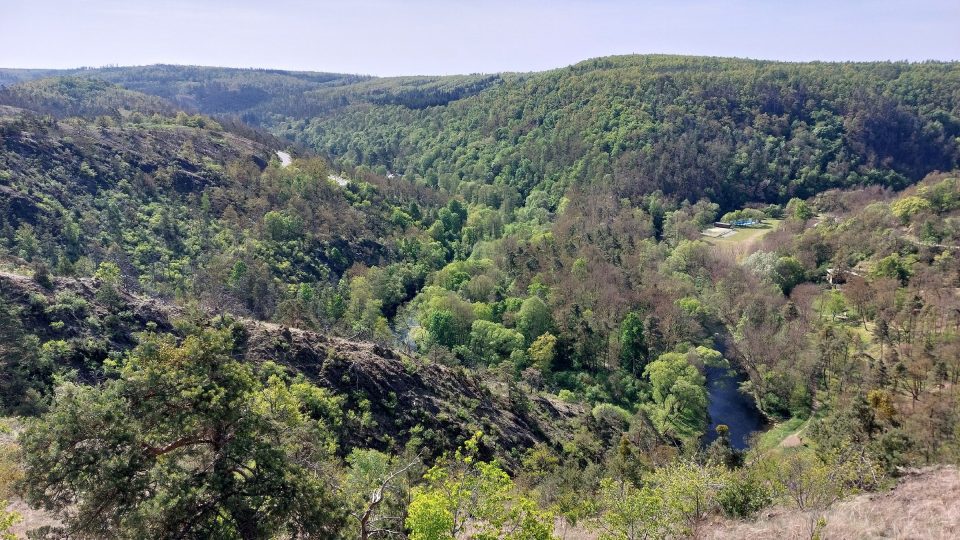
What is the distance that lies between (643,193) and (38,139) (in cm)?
10816

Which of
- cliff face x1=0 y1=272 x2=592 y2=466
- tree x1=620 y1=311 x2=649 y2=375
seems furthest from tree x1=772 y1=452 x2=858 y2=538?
tree x1=620 y1=311 x2=649 y2=375

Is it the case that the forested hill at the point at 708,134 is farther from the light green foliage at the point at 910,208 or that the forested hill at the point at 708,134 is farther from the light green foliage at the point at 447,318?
the light green foliage at the point at 447,318

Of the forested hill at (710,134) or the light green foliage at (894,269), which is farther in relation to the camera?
the forested hill at (710,134)

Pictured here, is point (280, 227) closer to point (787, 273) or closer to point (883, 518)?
point (787, 273)

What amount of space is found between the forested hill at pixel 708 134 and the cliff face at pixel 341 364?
85513 millimetres

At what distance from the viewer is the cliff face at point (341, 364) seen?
33750mm

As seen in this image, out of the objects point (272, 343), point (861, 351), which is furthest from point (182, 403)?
point (861, 351)

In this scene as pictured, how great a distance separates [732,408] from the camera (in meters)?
A: 59.3

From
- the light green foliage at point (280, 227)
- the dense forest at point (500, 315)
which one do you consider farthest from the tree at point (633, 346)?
the light green foliage at point (280, 227)

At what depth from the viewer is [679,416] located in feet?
177

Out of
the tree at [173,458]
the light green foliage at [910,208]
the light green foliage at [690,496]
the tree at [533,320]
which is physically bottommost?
the tree at [533,320]

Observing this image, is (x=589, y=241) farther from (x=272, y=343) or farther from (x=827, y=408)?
(x=272, y=343)

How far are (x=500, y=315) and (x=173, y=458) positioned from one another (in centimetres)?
5942

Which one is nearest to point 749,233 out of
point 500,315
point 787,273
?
point 787,273
